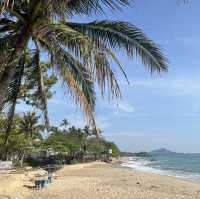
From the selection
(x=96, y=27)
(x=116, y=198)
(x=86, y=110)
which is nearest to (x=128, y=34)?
(x=96, y=27)

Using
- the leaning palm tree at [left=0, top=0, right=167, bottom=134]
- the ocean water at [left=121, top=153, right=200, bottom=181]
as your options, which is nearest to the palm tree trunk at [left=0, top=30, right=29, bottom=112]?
the leaning palm tree at [left=0, top=0, right=167, bottom=134]

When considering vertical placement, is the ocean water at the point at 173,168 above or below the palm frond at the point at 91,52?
below

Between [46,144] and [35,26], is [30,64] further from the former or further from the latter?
[46,144]

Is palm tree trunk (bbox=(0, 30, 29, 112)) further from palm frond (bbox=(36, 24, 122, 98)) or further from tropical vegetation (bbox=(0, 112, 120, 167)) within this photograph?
tropical vegetation (bbox=(0, 112, 120, 167))

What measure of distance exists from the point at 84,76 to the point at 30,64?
4.19ft

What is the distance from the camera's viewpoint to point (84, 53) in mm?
6238

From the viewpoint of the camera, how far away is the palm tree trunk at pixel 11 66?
6.12m

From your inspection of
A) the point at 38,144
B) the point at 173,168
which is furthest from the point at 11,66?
the point at 173,168

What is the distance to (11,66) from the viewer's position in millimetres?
6242

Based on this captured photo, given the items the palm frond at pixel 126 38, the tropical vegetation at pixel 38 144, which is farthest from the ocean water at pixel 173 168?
the palm frond at pixel 126 38

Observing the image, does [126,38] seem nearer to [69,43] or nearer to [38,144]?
[69,43]

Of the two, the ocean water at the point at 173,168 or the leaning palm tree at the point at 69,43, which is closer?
the leaning palm tree at the point at 69,43

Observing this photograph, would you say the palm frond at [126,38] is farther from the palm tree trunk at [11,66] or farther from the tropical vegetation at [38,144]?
the tropical vegetation at [38,144]

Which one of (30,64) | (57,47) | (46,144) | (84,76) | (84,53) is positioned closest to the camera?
(84,53)
